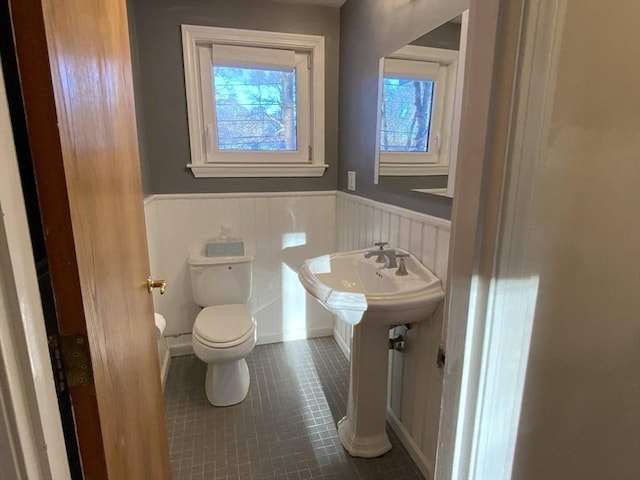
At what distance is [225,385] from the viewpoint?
6.59ft

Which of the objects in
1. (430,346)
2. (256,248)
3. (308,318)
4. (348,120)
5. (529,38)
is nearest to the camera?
(529,38)

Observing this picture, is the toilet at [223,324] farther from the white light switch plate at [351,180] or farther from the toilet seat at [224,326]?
the white light switch plate at [351,180]

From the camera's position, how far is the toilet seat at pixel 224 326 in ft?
6.16

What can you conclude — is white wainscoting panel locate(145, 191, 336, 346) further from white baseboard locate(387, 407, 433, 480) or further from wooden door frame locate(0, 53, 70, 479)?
wooden door frame locate(0, 53, 70, 479)

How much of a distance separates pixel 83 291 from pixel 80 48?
41 centimetres

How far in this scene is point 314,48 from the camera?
2.33 meters

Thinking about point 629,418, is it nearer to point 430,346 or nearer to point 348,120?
point 430,346

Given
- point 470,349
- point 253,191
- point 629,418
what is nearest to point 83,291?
point 470,349

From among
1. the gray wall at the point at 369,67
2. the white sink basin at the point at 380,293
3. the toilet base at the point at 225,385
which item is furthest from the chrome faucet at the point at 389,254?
the toilet base at the point at 225,385

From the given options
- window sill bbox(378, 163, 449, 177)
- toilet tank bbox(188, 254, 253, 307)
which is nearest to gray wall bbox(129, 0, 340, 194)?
toilet tank bbox(188, 254, 253, 307)

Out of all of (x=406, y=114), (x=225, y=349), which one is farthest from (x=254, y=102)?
(x=225, y=349)

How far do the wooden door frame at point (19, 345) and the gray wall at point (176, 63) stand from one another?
1.72 metres

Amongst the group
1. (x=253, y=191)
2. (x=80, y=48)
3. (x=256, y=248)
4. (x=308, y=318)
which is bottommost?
(x=308, y=318)

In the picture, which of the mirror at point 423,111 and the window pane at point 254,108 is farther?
the window pane at point 254,108
